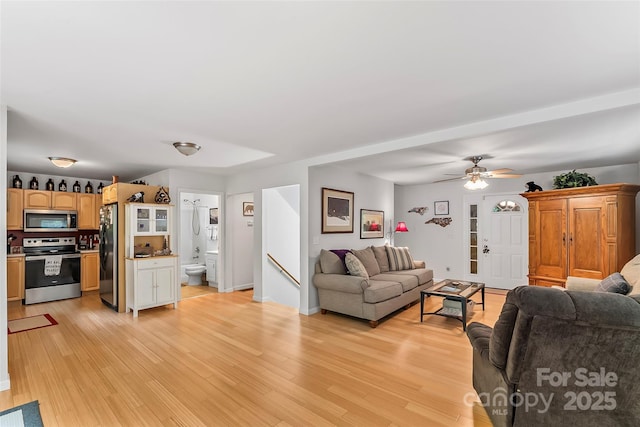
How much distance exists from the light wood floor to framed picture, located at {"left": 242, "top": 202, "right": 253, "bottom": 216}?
2.44m

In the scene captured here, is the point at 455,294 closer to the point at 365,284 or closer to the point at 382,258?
the point at 365,284

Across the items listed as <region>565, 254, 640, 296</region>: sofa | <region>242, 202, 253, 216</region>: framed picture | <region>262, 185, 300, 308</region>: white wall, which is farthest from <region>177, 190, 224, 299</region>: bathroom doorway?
<region>565, 254, 640, 296</region>: sofa

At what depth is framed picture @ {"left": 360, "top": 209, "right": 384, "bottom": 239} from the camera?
5836 mm

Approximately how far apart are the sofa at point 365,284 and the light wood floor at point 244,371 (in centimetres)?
22

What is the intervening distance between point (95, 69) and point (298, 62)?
1.32 m

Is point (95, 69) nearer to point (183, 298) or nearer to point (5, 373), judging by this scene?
point (5, 373)

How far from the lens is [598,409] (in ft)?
5.14

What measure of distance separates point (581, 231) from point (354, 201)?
11.5 feet

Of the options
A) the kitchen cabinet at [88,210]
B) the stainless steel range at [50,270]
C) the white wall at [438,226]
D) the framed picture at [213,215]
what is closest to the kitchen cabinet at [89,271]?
the stainless steel range at [50,270]

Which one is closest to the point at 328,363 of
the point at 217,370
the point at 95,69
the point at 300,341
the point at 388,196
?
the point at 300,341

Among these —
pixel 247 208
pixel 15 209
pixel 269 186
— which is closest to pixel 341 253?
pixel 269 186

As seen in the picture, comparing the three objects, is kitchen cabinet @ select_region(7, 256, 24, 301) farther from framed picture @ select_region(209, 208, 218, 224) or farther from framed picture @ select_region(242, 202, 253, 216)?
framed picture @ select_region(242, 202, 253, 216)

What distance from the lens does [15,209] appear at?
532 centimetres

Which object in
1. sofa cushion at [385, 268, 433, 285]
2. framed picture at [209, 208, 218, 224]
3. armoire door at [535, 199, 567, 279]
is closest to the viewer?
armoire door at [535, 199, 567, 279]
